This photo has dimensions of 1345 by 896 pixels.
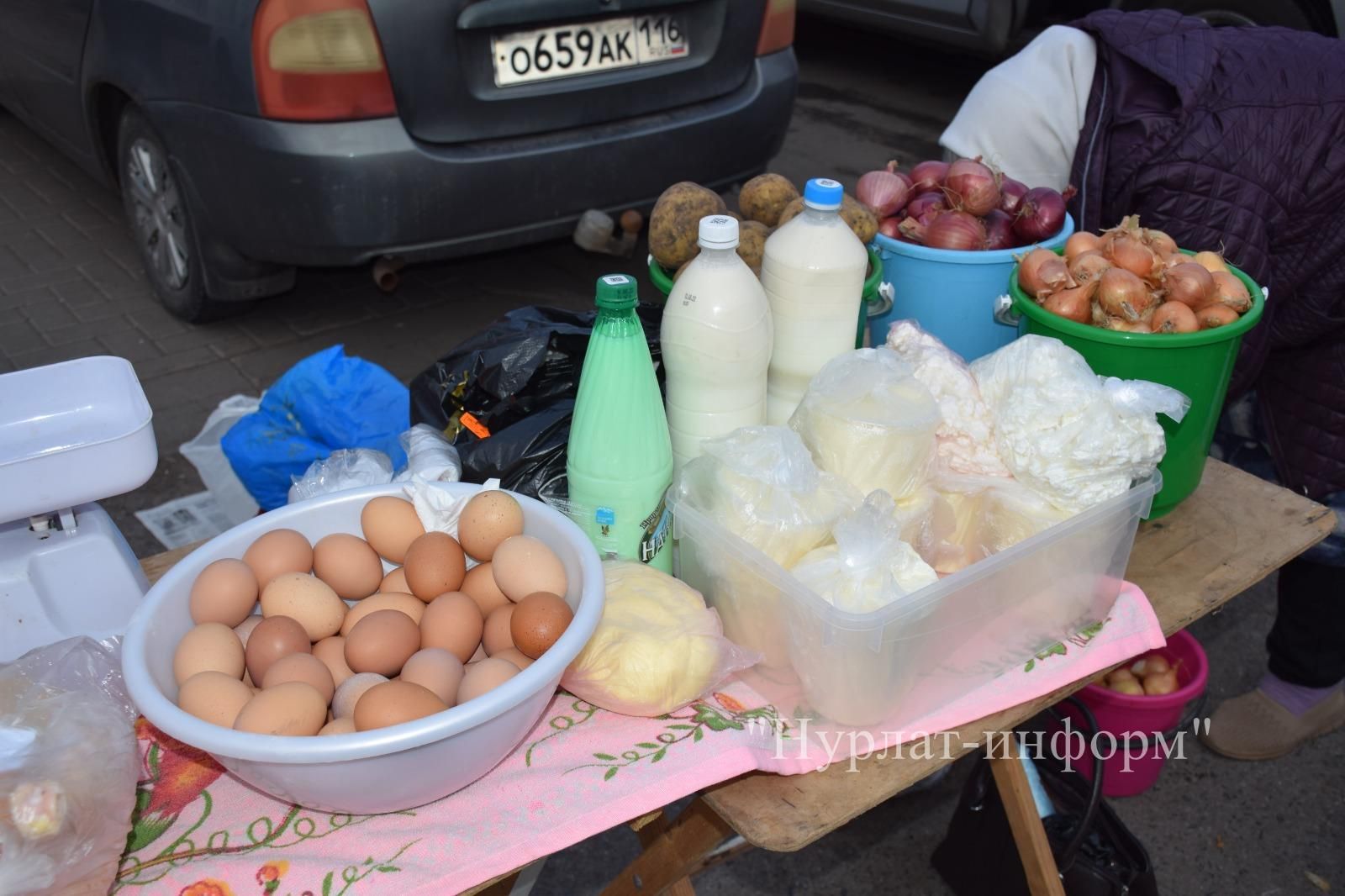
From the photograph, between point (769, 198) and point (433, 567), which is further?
point (769, 198)

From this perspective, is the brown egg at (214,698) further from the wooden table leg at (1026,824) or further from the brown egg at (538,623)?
the wooden table leg at (1026,824)

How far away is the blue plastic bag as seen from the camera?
2258 mm

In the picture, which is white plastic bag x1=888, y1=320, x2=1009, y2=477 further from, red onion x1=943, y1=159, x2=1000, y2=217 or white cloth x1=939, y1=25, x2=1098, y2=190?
white cloth x1=939, y1=25, x2=1098, y2=190

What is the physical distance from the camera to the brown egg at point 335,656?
4.00 ft

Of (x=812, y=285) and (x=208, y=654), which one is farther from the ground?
(x=812, y=285)

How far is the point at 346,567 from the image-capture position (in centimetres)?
133

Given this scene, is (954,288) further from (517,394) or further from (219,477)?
(219,477)

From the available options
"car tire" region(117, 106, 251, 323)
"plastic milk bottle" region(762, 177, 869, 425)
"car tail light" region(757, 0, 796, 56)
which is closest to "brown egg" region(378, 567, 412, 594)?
"plastic milk bottle" region(762, 177, 869, 425)

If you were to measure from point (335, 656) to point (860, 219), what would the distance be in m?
1.14

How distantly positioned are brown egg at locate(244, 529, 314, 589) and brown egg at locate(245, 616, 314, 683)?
0.29ft

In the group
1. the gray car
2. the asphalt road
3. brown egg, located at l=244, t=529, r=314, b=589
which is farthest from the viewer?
the gray car

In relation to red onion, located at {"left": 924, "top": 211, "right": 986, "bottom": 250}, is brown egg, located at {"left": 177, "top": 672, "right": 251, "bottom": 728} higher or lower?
lower

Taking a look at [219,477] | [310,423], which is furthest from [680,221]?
[219,477]

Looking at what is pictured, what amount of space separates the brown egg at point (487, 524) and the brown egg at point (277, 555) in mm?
201
